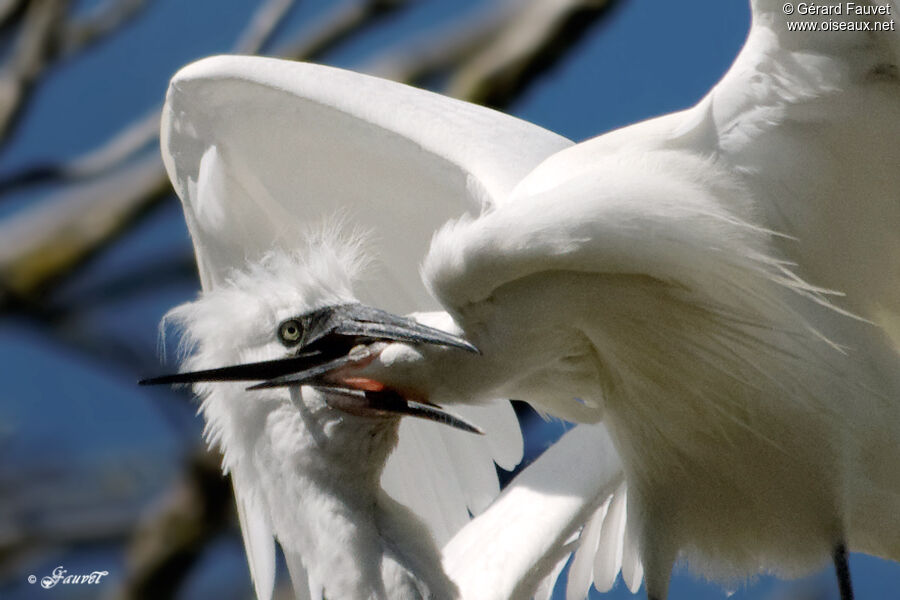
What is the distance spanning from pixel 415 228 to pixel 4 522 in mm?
1744

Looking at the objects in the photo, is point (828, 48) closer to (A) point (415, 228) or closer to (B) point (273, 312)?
(B) point (273, 312)

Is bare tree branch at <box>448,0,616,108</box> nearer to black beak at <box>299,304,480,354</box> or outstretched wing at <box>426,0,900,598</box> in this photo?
outstretched wing at <box>426,0,900,598</box>

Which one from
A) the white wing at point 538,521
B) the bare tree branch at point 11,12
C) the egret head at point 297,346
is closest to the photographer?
the egret head at point 297,346

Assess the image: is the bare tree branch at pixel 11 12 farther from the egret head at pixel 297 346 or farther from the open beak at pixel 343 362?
the open beak at pixel 343 362

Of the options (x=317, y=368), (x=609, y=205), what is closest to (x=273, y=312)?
(x=317, y=368)

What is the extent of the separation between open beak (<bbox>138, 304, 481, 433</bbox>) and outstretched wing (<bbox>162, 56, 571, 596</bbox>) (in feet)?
1.50

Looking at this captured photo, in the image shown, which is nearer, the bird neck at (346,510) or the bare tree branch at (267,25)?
the bird neck at (346,510)

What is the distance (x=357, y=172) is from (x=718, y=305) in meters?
0.84

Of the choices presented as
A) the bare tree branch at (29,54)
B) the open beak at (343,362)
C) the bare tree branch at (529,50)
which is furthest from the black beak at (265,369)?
the bare tree branch at (29,54)

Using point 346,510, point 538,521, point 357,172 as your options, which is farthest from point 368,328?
point 357,172

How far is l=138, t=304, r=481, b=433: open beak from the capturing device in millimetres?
1792

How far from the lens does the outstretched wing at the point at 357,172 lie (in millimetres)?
2332

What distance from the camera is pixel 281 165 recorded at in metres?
2.51

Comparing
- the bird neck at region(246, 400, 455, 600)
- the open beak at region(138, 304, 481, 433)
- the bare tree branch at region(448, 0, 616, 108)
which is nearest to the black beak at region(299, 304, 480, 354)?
the open beak at region(138, 304, 481, 433)
